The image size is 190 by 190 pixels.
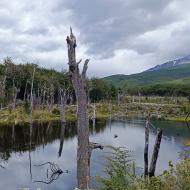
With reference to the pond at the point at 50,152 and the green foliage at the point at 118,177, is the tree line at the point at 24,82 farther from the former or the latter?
the green foliage at the point at 118,177

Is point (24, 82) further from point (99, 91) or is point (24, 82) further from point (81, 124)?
point (81, 124)

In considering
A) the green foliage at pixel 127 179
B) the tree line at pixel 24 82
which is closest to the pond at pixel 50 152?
the green foliage at pixel 127 179

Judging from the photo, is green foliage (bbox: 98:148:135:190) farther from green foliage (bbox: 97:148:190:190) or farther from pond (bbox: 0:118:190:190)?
pond (bbox: 0:118:190:190)

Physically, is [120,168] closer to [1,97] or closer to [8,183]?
[8,183]

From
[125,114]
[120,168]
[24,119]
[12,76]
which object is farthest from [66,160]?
[125,114]

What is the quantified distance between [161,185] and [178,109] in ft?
446

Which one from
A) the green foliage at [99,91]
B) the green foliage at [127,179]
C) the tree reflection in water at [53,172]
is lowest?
the tree reflection in water at [53,172]

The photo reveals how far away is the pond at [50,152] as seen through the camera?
131ft

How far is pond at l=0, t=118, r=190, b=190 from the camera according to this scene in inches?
1575

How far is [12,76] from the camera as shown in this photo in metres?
120

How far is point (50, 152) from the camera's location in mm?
57562

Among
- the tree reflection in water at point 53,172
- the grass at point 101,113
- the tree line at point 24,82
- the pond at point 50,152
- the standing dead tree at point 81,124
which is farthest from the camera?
the tree line at point 24,82

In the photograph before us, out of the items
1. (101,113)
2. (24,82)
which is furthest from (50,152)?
(101,113)

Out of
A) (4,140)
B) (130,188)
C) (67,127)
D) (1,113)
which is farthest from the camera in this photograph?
(1,113)
